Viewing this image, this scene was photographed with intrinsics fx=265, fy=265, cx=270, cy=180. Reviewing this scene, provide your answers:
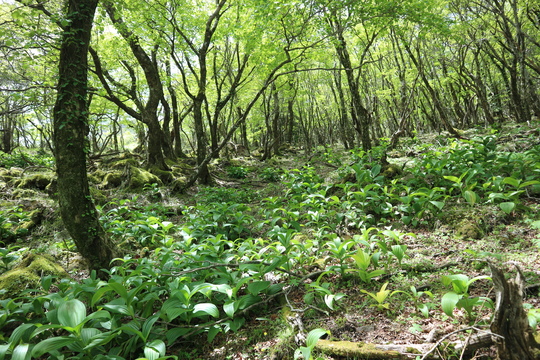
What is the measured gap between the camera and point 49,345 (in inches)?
74.0

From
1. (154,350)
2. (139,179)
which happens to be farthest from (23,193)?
(154,350)

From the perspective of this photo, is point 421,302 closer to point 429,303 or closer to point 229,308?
point 429,303

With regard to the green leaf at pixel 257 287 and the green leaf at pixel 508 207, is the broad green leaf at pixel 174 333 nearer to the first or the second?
the green leaf at pixel 257 287

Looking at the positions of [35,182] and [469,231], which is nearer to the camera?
[469,231]

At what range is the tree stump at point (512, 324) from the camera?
1.55m

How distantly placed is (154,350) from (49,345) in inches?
27.9

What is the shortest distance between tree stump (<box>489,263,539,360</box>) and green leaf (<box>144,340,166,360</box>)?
89.1 inches

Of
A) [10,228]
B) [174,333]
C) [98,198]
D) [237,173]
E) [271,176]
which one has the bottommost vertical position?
[174,333]

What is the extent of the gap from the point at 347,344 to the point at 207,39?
405 inches

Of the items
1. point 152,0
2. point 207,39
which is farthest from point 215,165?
point 152,0

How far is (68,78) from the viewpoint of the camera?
3.87 metres

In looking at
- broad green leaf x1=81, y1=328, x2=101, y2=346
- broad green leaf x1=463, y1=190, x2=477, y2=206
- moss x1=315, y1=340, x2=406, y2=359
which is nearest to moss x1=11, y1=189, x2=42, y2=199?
broad green leaf x1=81, y1=328, x2=101, y2=346

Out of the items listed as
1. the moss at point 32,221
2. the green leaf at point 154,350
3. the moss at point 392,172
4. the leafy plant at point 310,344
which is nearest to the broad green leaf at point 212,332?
the green leaf at point 154,350

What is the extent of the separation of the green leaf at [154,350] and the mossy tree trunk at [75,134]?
8.53 ft
